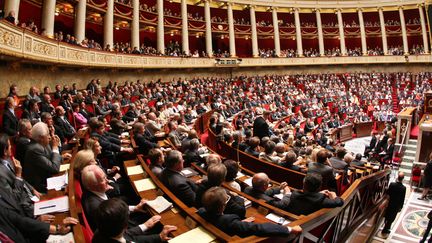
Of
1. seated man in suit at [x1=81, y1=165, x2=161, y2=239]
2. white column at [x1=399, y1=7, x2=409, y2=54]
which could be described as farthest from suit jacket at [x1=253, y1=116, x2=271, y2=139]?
white column at [x1=399, y1=7, x2=409, y2=54]

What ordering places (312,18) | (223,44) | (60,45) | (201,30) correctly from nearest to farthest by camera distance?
(60,45)
(201,30)
(223,44)
(312,18)

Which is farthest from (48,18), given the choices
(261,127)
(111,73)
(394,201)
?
A: (394,201)

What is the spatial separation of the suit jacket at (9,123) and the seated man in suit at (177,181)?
298 centimetres

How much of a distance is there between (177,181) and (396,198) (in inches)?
162

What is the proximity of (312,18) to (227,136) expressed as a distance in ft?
85.6

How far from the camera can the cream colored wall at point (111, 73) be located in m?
8.34

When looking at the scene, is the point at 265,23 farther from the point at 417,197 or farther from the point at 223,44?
the point at 417,197

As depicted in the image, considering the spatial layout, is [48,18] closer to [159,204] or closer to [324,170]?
[159,204]

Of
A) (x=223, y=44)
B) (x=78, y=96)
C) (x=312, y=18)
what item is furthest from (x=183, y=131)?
(x=312, y=18)

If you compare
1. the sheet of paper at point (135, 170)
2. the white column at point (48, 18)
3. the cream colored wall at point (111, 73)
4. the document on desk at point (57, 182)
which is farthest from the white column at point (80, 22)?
the document on desk at point (57, 182)

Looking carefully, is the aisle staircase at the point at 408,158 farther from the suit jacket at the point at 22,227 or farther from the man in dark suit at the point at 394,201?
the suit jacket at the point at 22,227

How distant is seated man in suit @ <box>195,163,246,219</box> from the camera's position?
2518 mm

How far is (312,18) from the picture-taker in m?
29.0

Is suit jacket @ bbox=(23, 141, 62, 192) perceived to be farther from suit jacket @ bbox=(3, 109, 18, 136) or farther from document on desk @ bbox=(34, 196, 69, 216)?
suit jacket @ bbox=(3, 109, 18, 136)
